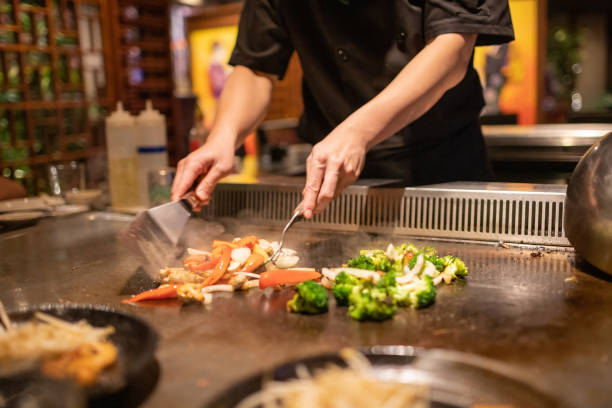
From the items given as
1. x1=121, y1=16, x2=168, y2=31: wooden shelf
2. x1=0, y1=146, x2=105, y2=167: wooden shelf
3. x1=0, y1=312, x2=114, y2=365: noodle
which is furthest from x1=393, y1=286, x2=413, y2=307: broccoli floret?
x1=121, y1=16, x2=168, y2=31: wooden shelf

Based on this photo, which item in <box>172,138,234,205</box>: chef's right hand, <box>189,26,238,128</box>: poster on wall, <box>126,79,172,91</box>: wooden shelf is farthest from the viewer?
<box>189,26,238,128</box>: poster on wall

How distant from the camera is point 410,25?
1953 millimetres

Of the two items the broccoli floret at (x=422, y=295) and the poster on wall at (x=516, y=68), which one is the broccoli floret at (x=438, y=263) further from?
the poster on wall at (x=516, y=68)

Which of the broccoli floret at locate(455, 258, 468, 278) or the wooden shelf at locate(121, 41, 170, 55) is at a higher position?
the wooden shelf at locate(121, 41, 170, 55)

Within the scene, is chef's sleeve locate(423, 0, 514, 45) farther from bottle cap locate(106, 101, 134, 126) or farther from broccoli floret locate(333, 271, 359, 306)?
bottle cap locate(106, 101, 134, 126)

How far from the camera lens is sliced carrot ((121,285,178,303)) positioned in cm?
137

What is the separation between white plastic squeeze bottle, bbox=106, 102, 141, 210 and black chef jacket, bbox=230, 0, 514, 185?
0.62m

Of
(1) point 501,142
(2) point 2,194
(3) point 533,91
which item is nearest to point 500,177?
(1) point 501,142

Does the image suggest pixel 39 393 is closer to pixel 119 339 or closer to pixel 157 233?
pixel 119 339

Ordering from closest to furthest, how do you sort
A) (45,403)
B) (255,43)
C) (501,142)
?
(45,403) → (255,43) → (501,142)

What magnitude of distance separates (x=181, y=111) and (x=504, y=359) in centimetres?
371

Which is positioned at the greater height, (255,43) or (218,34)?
(218,34)

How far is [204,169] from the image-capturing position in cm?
182

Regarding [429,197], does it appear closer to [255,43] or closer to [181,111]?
[255,43]
